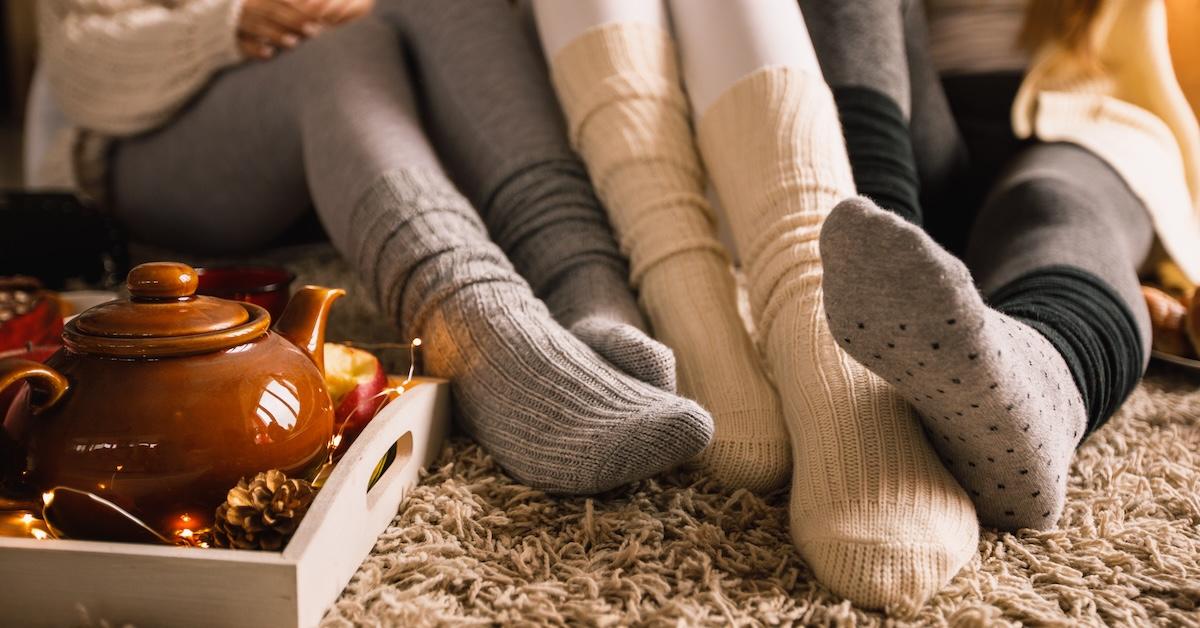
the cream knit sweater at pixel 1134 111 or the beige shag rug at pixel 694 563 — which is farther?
the cream knit sweater at pixel 1134 111

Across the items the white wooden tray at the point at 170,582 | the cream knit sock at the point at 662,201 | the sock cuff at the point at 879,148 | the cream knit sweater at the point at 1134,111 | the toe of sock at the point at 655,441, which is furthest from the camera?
the cream knit sweater at the point at 1134,111

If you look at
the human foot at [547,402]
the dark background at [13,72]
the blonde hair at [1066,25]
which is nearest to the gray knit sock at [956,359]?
the human foot at [547,402]

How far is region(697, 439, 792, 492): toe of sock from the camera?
57 cm

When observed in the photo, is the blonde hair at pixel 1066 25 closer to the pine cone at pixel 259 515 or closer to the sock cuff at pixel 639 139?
the sock cuff at pixel 639 139

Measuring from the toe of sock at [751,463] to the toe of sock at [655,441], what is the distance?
0.11 feet

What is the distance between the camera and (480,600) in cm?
46

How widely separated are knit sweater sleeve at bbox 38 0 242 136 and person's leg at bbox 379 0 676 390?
0.68 feet

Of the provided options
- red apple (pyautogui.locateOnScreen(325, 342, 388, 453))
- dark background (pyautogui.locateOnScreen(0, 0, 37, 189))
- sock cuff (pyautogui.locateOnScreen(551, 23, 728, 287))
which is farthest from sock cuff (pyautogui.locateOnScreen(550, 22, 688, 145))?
dark background (pyautogui.locateOnScreen(0, 0, 37, 189))

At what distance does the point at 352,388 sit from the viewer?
0.60 m

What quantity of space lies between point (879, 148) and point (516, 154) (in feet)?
0.98

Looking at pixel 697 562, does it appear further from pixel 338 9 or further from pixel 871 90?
pixel 338 9

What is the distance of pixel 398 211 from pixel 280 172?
0.89 ft

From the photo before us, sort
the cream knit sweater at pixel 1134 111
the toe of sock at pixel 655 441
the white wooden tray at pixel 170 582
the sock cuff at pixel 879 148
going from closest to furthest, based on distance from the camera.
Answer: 1. the white wooden tray at pixel 170 582
2. the toe of sock at pixel 655 441
3. the sock cuff at pixel 879 148
4. the cream knit sweater at pixel 1134 111

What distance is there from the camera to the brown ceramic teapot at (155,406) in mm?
418
